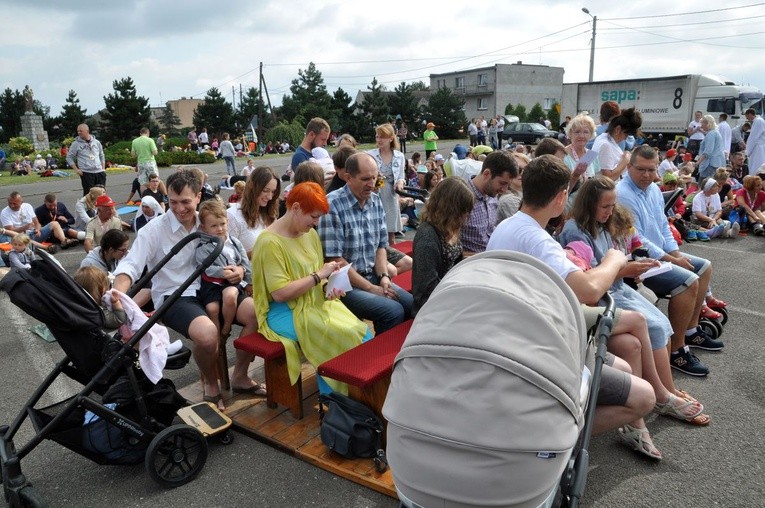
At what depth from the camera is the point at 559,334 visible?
2.08 metres

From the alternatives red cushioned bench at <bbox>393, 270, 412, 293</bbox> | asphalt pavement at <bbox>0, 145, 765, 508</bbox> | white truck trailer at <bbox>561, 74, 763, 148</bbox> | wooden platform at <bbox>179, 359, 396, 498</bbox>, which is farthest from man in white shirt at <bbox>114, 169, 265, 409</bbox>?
white truck trailer at <bbox>561, 74, 763, 148</bbox>

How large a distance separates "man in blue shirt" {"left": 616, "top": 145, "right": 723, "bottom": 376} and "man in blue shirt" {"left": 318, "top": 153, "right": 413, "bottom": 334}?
2260 millimetres

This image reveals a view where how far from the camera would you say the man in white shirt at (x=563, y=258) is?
3.12m

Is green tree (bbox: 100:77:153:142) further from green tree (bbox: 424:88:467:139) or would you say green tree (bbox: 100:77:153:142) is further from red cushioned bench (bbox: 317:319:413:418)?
red cushioned bench (bbox: 317:319:413:418)

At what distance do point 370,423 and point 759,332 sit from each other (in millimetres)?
4419

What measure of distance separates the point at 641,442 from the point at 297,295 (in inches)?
96.2

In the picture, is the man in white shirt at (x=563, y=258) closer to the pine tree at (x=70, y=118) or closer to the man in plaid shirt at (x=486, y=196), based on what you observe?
the man in plaid shirt at (x=486, y=196)

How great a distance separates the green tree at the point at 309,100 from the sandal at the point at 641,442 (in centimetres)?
4852

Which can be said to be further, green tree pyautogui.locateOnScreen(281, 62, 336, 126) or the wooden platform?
green tree pyautogui.locateOnScreen(281, 62, 336, 126)

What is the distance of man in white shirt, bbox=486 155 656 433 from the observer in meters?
3.12

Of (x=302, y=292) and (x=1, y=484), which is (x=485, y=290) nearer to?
(x=302, y=292)

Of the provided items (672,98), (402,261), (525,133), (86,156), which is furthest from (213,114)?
(402,261)

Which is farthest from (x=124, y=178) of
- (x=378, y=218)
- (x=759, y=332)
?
(x=759, y=332)

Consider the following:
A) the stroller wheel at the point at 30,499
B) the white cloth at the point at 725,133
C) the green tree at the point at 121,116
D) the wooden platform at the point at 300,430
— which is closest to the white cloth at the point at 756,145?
the white cloth at the point at 725,133
